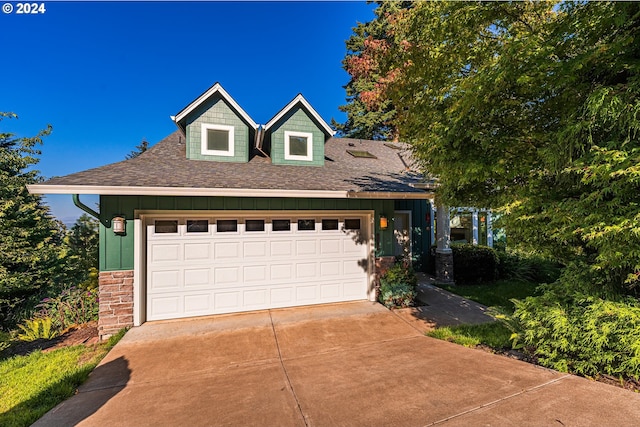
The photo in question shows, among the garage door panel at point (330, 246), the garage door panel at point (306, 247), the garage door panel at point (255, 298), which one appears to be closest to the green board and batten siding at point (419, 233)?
the garage door panel at point (330, 246)

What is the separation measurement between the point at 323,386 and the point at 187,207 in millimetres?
4459

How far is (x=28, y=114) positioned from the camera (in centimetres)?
858

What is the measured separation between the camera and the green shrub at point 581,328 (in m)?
2.92

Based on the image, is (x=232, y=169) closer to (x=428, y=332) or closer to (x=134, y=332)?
(x=134, y=332)

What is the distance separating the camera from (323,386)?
3312 millimetres

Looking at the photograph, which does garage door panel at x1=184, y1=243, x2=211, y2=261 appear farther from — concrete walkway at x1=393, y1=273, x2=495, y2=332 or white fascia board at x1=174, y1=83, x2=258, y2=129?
concrete walkway at x1=393, y1=273, x2=495, y2=332

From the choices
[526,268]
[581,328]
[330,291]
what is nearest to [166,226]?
[330,291]

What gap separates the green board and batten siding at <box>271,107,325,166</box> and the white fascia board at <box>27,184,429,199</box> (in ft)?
8.07

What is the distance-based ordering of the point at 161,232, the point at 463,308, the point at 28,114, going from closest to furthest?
the point at 161,232 < the point at 463,308 < the point at 28,114

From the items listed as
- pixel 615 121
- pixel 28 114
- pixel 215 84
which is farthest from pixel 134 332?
pixel 28 114

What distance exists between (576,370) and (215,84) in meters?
9.18

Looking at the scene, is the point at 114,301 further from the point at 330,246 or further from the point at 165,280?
the point at 330,246

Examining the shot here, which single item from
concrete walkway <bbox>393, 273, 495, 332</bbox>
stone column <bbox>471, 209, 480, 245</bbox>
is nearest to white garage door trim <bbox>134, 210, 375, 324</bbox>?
concrete walkway <bbox>393, 273, 495, 332</bbox>

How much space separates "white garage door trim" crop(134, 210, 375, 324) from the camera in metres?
5.36
